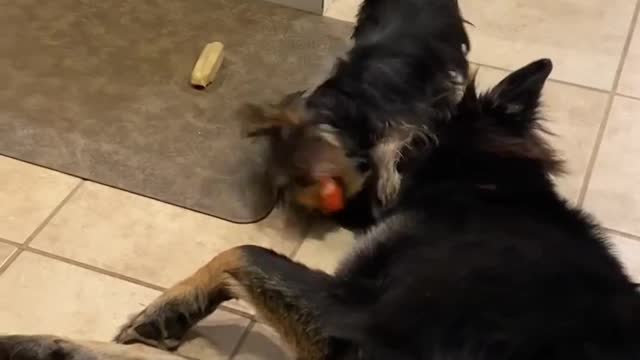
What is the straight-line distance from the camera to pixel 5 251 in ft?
6.48

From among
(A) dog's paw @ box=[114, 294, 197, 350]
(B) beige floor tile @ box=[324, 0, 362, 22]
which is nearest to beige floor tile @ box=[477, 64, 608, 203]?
(B) beige floor tile @ box=[324, 0, 362, 22]

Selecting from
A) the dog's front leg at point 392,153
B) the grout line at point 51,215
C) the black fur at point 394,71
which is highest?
the black fur at point 394,71

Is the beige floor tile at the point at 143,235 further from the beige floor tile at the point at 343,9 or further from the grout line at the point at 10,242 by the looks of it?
the beige floor tile at the point at 343,9

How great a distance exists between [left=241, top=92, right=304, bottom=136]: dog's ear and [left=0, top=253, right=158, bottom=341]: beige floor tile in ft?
1.24

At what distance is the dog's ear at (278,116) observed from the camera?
1826 millimetres

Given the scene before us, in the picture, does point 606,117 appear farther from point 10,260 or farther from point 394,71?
point 10,260

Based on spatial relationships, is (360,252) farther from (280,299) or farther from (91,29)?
(91,29)

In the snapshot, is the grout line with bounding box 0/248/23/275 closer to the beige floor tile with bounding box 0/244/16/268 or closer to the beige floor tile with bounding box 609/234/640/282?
the beige floor tile with bounding box 0/244/16/268

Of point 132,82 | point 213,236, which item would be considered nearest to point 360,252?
point 213,236

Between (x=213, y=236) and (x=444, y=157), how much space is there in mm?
517

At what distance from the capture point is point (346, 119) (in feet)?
5.95

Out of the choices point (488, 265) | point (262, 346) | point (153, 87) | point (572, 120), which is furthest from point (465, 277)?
point (153, 87)

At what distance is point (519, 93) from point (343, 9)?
1009mm

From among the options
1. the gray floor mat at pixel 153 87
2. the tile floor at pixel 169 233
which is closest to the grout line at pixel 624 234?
the tile floor at pixel 169 233
